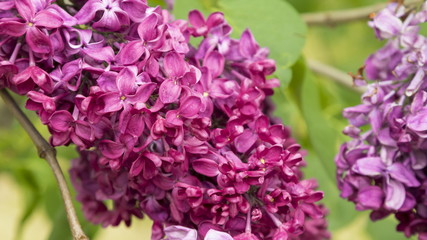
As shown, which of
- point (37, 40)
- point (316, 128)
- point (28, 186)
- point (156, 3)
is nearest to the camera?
point (37, 40)

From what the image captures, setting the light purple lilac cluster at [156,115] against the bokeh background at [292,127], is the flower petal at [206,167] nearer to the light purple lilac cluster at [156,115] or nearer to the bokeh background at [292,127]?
the light purple lilac cluster at [156,115]

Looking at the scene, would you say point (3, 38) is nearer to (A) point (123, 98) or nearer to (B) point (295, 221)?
(A) point (123, 98)

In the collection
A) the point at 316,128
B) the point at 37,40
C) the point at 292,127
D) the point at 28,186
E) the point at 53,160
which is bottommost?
the point at 28,186

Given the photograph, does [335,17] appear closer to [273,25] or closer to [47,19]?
[273,25]

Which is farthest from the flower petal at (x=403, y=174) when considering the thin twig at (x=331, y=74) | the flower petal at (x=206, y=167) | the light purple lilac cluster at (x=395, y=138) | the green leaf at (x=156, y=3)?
the thin twig at (x=331, y=74)

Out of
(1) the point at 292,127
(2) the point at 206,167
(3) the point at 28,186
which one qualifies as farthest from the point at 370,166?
(3) the point at 28,186

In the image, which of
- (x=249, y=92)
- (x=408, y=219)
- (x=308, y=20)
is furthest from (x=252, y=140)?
(x=308, y=20)
